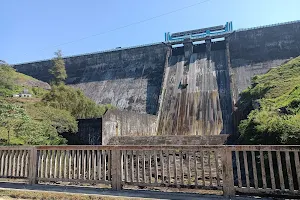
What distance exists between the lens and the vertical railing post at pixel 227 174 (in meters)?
2.98

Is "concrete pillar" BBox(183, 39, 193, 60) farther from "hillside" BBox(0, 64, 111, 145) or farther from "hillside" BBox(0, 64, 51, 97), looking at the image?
"hillside" BBox(0, 64, 51, 97)

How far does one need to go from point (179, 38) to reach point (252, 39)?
5.28 meters

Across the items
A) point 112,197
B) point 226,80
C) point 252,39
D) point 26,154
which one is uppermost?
point 252,39

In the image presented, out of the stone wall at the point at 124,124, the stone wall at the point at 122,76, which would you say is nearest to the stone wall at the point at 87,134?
the stone wall at the point at 124,124

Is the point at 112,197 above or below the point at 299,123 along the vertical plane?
below

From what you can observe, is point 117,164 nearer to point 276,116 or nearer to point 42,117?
point 276,116

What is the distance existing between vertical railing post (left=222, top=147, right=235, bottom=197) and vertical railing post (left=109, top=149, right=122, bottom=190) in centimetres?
133

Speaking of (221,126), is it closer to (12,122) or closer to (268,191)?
(12,122)

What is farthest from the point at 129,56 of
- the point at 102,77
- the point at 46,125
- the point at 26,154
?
the point at 26,154

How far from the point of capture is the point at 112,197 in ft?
9.92

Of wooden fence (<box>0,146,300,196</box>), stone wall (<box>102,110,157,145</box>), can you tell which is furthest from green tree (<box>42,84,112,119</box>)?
wooden fence (<box>0,146,300,196</box>)

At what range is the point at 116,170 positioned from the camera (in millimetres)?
3457

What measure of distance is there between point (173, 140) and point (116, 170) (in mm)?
6835

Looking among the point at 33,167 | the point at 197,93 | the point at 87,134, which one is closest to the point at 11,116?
the point at 87,134
